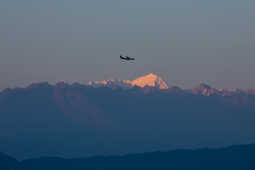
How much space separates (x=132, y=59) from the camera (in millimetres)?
132250
